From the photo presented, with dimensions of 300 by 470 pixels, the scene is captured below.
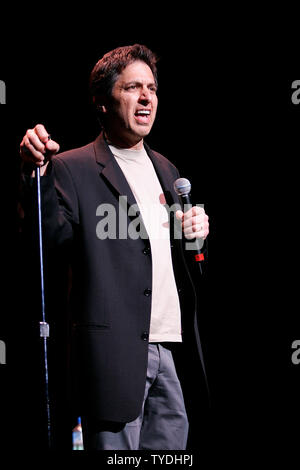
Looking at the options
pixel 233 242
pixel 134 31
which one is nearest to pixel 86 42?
Answer: pixel 134 31

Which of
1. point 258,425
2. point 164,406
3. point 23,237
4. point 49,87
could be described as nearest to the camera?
point 23,237

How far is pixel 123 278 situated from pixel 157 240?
0.20m

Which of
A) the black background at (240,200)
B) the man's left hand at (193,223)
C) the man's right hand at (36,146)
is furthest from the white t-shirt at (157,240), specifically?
the black background at (240,200)

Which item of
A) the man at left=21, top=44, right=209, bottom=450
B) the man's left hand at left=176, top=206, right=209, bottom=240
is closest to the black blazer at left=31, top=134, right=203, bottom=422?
the man at left=21, top=44, right=209, bottom=450

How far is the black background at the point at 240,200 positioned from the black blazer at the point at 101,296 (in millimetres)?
963

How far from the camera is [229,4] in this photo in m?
2.59

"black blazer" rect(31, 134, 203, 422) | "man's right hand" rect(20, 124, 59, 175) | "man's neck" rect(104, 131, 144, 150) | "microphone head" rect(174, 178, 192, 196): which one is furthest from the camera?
"man's neck" rect(104, 131, 144, 150)

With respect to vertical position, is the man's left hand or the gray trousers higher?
the man's left hand

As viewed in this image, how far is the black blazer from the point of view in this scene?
1.58 meters

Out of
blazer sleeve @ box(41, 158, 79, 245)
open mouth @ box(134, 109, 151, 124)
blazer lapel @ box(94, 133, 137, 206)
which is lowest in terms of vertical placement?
blazer sleeve @ box(41, 158, 79, 245)

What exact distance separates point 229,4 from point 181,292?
5.39 ft

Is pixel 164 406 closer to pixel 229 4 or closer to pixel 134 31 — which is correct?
pixel 134 31

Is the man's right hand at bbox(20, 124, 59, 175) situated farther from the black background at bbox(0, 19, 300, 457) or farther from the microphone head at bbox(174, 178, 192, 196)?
the black background at bbox(0, 19, 300, 457)

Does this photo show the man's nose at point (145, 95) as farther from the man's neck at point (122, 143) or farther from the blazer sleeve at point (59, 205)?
the blazer sleeve at point (59, 205)
